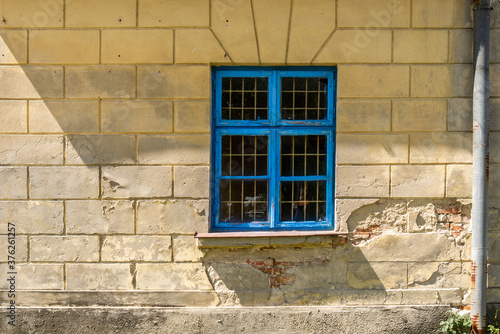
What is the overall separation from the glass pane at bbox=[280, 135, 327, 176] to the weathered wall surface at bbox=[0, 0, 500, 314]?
0.71 feet

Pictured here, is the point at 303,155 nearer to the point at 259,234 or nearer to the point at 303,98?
the point at 303,98

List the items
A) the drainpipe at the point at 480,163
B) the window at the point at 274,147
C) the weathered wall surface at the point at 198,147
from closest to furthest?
the drainpipe at the point at 480,163 → the weathered wall surface at the point at 198,147 → the window at the point at 274,147

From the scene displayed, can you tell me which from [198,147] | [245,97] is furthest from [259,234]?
[245,97]

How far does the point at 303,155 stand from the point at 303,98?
1.79ft

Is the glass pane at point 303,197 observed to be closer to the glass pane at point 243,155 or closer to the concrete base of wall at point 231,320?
the glass pane at point 243,155

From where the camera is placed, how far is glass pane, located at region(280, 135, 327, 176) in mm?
4152

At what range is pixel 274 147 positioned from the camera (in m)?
4.12

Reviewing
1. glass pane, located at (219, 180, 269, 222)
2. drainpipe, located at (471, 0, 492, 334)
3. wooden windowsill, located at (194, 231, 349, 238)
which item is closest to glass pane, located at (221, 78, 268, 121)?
glass pane, located at (219, 180, 269, 222)

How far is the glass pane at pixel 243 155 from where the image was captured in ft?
13.6

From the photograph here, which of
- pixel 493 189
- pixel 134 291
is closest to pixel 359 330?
pixel 493 189

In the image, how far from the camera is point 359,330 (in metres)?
4.04

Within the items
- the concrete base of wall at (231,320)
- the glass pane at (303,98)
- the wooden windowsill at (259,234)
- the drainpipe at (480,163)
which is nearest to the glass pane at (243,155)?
the glass pane at (303,98)

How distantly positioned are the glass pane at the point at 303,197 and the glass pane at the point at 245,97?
2.39 ft

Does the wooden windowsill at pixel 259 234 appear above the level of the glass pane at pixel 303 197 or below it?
below
